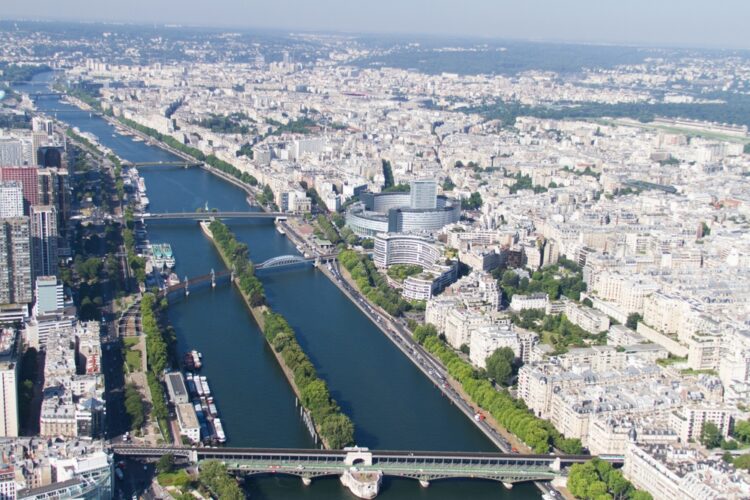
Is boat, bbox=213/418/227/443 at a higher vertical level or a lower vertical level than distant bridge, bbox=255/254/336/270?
lower

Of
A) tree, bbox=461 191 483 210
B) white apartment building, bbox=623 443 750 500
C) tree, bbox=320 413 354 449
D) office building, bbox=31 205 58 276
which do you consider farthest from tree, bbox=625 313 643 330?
office building, bbox=31 205 58 276

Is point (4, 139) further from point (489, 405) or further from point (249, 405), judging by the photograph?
point (489, 405)

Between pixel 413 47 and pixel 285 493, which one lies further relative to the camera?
pixel 413 47

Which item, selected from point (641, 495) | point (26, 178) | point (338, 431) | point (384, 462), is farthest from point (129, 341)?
point (641, 495)

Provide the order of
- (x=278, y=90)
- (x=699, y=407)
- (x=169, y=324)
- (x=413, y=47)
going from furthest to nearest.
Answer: (x=413, y=47) → (x=278, y=90) → (x=169, y=324) → (x=699, y=407)

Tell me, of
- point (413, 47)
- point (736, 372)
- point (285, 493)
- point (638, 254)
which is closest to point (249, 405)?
point (285, 493)

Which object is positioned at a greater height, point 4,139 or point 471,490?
point 4,139

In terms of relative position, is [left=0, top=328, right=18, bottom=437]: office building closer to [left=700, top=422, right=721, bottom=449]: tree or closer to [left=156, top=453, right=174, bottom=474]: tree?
[left=156, top=453, right=174, bottom=474]: tree

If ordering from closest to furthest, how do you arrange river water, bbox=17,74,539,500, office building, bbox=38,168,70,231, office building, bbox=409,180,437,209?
river water, bbox=17,74,539,500
office building, bbox=38,168,70,231
office building, bbox=409,180,437,209

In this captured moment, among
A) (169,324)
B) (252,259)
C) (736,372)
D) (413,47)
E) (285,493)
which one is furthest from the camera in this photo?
(413,47)
